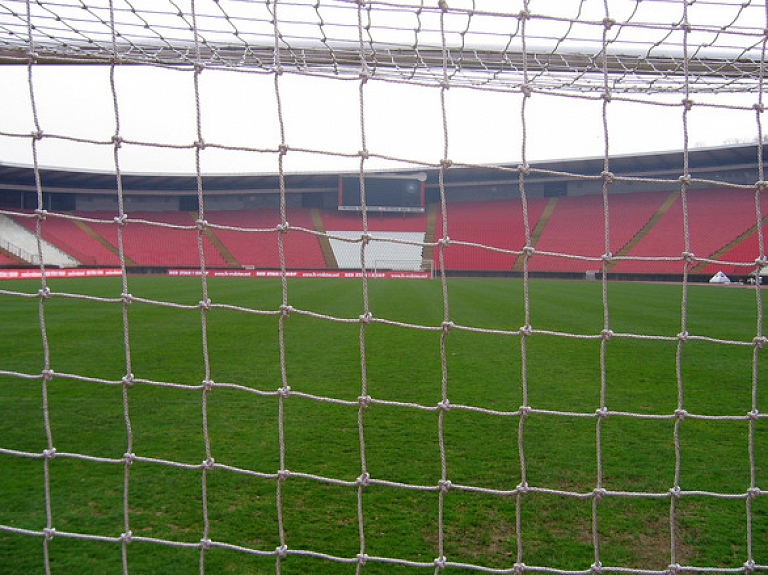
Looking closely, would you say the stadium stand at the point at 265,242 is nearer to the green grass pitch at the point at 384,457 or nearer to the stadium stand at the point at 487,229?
the stadium stand at the point at 487,229

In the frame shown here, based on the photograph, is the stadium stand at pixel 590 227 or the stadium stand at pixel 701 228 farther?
the stadium stand at pixel 590 227

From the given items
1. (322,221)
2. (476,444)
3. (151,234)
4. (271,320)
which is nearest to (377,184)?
(322,221)

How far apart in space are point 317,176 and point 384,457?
26.0m

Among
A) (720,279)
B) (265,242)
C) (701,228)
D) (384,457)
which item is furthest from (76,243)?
(384,457)

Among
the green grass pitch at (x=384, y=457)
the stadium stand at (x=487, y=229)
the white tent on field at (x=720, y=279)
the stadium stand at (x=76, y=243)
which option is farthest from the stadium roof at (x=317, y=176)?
the green grass pitch at (x=384, y=457)

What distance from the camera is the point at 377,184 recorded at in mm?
29484

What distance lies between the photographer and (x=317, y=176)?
2786cm

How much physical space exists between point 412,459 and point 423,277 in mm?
22893

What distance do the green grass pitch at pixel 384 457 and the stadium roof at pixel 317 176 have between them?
1576 cm

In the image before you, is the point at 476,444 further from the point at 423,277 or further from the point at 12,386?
the point at 423,277

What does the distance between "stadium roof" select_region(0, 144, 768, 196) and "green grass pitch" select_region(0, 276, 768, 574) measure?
51.7 feet

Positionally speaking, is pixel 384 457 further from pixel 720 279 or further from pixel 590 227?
pixel 590 227

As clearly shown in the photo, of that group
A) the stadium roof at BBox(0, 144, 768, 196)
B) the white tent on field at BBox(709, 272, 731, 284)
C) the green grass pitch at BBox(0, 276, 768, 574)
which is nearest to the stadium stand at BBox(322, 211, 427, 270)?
the stadium roof at BBox(0, 144, 768, 196)

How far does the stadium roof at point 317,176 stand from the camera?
22.3 metres
